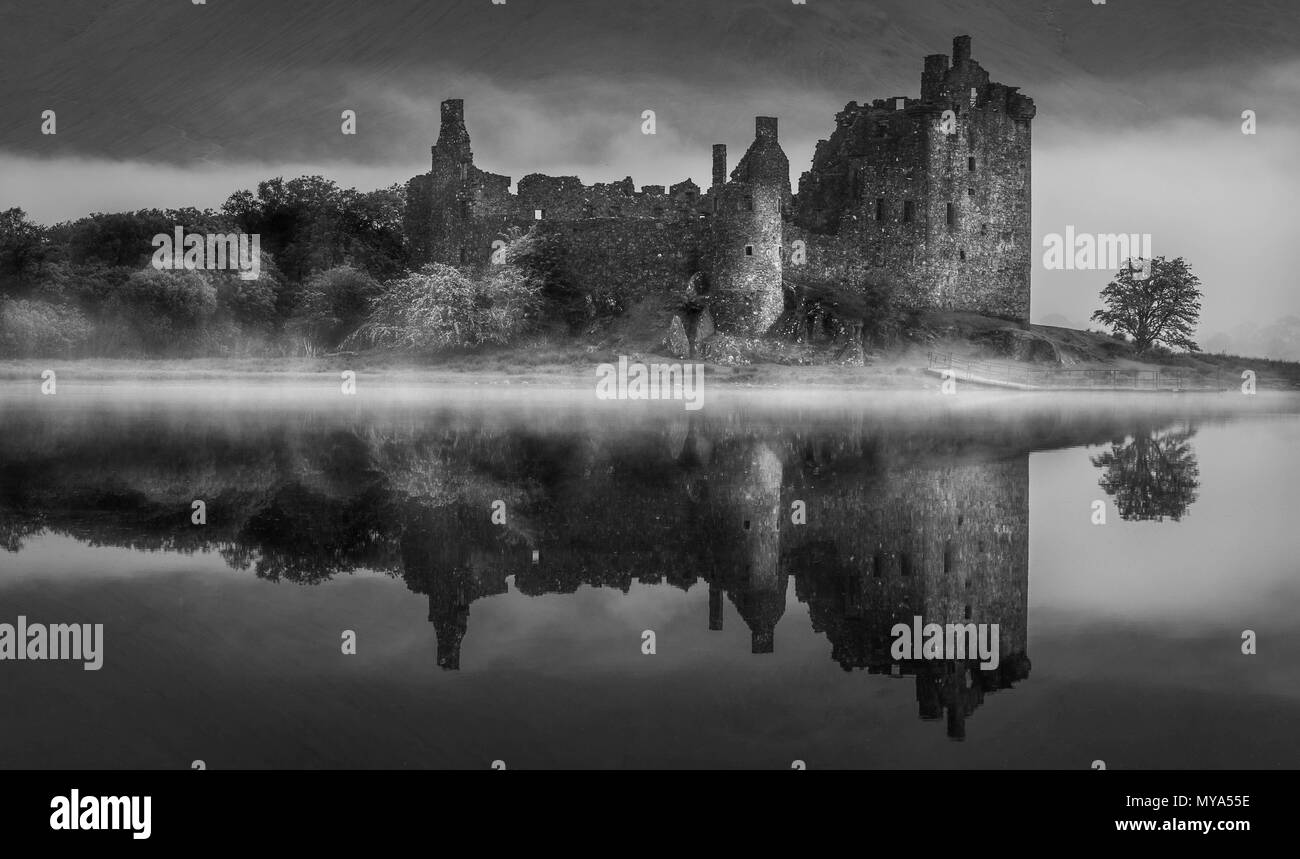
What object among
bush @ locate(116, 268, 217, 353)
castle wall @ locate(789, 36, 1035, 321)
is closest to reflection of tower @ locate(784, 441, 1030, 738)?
castle wall @ locate(789, 36, 1035, 321)

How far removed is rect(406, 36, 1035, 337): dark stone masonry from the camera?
4709 centimetres

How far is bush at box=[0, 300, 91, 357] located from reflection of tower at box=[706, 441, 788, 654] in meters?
36.8

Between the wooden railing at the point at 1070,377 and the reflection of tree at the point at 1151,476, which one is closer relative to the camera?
the reflection of tree at the point at 1151,476

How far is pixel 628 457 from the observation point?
2075 cm

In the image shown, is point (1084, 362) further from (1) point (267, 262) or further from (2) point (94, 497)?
(2) point (94, 497)

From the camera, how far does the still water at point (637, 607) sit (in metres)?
7.53

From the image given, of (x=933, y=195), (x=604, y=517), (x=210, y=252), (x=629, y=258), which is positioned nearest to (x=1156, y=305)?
(x=933, y=195)

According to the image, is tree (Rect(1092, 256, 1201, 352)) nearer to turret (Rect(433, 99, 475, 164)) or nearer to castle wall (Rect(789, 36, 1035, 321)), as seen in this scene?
castle wall (Rect(789, 36, 1035, 321))

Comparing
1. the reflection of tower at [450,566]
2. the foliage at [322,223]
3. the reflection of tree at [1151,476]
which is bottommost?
the reflection of tower at [450,566]

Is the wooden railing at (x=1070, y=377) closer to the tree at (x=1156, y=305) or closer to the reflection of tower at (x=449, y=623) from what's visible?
the tree at (x=1156, y=305)

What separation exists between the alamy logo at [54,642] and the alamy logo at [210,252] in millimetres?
42987
